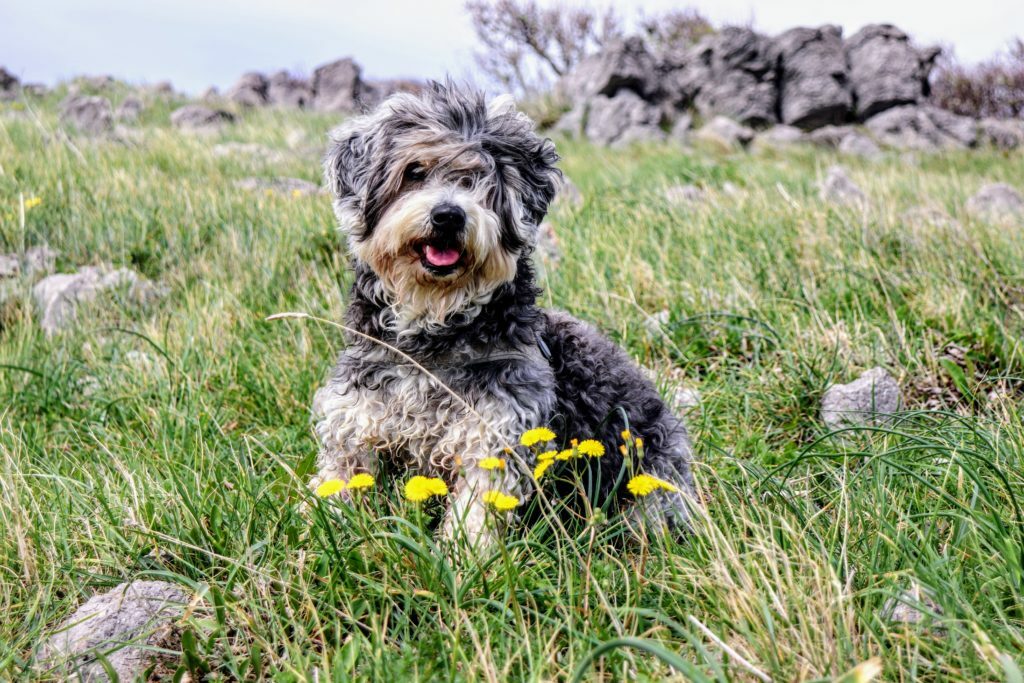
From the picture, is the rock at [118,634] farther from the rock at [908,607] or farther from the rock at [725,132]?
the rock at [725,132]

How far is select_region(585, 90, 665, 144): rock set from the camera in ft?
69.2

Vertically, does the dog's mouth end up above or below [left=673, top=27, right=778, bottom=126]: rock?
below

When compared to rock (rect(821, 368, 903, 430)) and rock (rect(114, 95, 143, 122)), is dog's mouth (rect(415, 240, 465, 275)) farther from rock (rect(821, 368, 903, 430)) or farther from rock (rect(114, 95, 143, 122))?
rock (rect(114, 95, 143, 122))

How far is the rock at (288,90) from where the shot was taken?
32.5 m

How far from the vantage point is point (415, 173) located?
131 inches

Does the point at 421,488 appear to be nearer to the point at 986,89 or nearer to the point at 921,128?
the point at 921,128

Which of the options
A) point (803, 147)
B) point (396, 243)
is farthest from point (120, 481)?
point (803, 147)

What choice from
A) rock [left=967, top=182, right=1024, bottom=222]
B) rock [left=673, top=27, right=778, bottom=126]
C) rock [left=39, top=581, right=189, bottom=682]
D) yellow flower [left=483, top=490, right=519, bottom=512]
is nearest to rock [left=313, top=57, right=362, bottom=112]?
rock [left=673, top=27, right=778, bottom=126]

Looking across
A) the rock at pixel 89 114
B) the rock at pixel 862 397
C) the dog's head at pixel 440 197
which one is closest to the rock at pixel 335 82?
the rock at pixel 89 114

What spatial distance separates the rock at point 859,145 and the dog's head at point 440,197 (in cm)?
1917

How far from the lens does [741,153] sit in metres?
17.2

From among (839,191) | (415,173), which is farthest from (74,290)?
(839,191)

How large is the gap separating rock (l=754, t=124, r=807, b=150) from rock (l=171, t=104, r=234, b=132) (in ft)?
47.0

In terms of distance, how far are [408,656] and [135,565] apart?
1.16 meters
